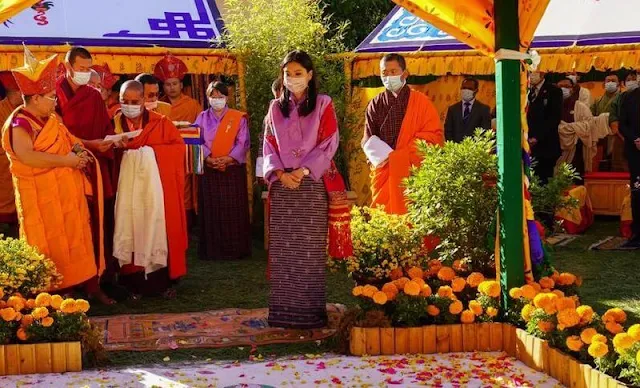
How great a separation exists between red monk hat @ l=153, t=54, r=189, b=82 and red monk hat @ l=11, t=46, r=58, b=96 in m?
3.67

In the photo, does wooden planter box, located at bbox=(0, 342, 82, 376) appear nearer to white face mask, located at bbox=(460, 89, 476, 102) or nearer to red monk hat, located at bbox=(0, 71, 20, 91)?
red monk hat, located at bbox=(0, 71, 20, 91)

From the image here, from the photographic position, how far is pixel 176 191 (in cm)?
734

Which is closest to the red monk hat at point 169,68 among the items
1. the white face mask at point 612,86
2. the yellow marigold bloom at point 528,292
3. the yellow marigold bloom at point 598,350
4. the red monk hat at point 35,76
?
the red monk hat at point 35,76

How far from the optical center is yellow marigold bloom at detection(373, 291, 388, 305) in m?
5.53

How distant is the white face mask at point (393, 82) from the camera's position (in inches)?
311

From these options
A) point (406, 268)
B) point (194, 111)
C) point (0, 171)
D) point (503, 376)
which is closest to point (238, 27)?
point (194, 111)

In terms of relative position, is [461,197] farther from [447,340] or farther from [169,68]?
[169,68]

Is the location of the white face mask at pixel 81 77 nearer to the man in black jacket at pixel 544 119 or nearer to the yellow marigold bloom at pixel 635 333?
the yellow marigold bloom at pixel 635 333

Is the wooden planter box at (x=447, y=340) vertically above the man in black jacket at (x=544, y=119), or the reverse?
the man in black jacket at (x=544, y=119)

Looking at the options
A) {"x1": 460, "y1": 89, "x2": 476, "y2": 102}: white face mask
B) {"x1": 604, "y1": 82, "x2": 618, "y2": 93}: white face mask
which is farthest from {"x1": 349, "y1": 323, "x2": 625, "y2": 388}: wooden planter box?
{"x1": 604, "y1": 82, "x2": 618, "y2": 93}: white face mask

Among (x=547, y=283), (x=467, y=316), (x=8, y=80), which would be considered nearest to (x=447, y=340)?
(x=467, y=316)

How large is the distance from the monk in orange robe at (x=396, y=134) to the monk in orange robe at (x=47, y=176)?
8.21ft

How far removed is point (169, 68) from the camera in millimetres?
9922

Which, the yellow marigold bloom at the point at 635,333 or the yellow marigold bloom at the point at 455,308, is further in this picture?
the yellow marigold bloom at the point at 455,308
